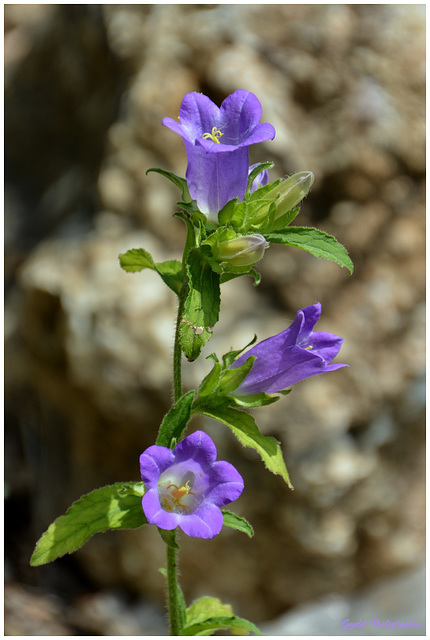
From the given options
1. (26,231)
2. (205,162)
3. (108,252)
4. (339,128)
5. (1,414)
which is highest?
(339,128)

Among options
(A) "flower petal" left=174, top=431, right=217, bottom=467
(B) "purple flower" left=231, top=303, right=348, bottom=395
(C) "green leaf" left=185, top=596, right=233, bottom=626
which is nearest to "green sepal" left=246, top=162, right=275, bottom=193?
(B) "purple flower" left=231, top=303, right=348, bottom=395

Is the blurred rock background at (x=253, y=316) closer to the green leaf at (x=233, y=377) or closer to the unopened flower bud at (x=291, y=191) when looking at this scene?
the green leaf at (x=233, y=377)

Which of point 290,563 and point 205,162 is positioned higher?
point 205,162

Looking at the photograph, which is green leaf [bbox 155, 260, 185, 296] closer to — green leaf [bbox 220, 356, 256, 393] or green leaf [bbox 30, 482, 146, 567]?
green leaf [bbox 220, 356, 256, 393]

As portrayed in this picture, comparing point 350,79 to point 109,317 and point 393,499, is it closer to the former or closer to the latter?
point 109,317

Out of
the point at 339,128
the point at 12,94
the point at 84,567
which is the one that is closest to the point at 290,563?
the point at 84,567

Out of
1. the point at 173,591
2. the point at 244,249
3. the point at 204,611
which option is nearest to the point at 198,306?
the point at 244,249
